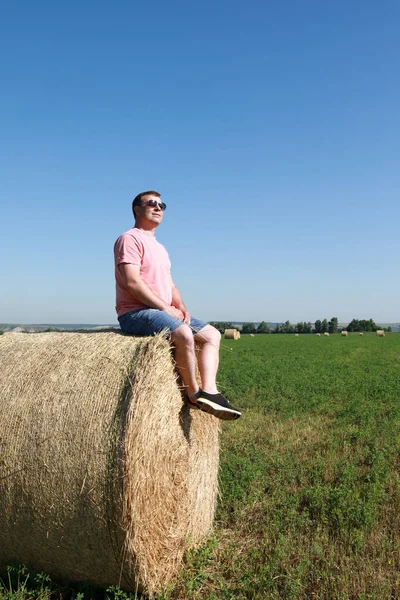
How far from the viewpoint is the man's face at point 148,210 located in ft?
17.3

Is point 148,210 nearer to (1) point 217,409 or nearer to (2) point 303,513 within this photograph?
Answer: (1) point 217,409

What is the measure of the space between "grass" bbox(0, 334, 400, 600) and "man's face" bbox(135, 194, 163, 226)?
121 inches

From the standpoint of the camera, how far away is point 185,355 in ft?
15.6

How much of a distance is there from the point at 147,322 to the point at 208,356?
67 cm

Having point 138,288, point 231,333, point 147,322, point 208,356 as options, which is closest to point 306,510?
point 208,356

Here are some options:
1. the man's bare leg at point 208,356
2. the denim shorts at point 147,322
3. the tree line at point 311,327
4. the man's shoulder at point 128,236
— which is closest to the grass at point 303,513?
the man's bare leg at point 208,356

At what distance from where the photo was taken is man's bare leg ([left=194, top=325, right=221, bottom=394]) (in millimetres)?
4941

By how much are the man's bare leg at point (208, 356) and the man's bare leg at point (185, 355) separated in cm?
16

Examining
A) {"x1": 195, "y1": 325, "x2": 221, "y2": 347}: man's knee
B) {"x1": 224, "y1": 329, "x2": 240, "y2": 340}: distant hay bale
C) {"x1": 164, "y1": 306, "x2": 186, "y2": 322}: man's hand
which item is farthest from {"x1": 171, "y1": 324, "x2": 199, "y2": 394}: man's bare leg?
{"x1": 224, "y1": 329, "x2": 240, "y2": 340}: distant hay bale

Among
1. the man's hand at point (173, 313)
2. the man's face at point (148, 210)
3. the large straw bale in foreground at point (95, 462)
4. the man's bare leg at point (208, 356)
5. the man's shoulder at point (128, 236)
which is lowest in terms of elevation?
the large straw bale in foreground at point (95, 462)

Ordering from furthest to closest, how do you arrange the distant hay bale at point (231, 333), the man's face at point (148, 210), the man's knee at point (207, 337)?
the distant hay bale at point (231, 333)
the man's face at point (148, 210)
the man's knee at point (207, 337)

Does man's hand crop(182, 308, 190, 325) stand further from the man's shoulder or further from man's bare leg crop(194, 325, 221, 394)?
the man's shoulder

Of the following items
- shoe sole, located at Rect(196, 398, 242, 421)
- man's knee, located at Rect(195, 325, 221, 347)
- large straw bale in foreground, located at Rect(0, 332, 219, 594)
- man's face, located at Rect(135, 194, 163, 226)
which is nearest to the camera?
large straw bale in foreground, located at Rect(0, 332, 219, 594)

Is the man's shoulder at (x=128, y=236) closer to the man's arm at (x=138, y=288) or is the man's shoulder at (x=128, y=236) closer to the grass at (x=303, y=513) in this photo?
the man's arm at (x=138, y=288)
